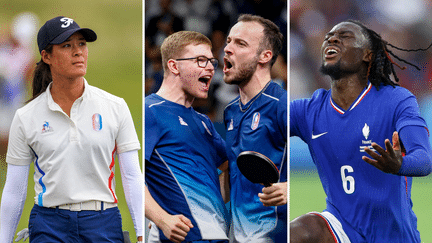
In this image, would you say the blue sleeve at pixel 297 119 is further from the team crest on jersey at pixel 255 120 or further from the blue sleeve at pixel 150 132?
the blue sleeve at pixel 150 132

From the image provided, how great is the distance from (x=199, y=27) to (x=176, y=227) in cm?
129

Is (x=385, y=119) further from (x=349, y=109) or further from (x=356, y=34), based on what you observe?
(x=356, y=34)

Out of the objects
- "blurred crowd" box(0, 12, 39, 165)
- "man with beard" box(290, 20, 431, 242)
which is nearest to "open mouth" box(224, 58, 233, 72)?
"man with beard" box(290, 20, 431, 242)

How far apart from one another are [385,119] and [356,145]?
0.26 meters

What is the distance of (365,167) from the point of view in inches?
133

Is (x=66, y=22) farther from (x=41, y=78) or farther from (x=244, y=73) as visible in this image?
(x=244, y=73)

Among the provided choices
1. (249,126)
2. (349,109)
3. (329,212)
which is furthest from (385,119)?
(249,126)

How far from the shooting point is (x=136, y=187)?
310 cm

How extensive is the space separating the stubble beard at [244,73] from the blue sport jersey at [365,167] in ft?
2.24

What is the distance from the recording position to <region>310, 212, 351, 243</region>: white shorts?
3.37 meters

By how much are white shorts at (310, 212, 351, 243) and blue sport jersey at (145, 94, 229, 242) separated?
74 centimetres

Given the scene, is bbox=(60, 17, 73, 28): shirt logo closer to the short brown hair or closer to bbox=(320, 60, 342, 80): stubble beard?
the short brown hair

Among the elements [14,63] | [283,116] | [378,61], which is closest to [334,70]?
[378,61]

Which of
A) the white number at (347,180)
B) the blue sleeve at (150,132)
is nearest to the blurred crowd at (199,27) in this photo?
the blue sleeve at (150,132)
